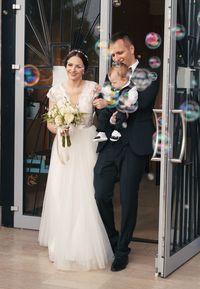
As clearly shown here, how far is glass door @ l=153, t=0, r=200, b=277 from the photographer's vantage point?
14.3 feet

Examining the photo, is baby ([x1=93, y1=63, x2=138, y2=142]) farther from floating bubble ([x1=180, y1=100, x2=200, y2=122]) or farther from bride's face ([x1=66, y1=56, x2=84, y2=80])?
floating bubble ([x1=180, y1=100, x2=200, y2=122])

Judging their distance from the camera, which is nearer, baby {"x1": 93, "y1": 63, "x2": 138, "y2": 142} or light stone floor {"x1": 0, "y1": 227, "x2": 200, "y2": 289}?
light stone floor {"x1": 0, "y1": 227, "x2": 200, "y2": 289}

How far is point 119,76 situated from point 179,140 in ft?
2.38

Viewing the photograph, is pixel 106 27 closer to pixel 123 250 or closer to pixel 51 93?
pixel 51 93

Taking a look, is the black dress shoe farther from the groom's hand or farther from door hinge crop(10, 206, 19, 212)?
door hinge crop(10, 206, 19, 212)

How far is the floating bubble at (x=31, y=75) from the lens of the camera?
592cm

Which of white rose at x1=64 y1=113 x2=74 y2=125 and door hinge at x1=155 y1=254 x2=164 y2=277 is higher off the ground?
white rose at x1=64 y1=113 x2=74 y2=125

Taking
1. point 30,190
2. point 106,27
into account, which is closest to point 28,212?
point 30,190

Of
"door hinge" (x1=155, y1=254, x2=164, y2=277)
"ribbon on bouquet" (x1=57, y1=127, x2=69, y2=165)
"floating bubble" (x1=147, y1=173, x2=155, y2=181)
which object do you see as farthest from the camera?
"floating bubble" (x1=147, y1=173, x2=155, y2=181)

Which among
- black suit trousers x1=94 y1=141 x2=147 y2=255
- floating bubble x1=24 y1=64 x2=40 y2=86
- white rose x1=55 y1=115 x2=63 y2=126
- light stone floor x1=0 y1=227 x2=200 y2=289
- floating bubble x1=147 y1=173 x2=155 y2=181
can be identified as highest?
floating bubble x1=24 y1=64 x2=40 y2=86

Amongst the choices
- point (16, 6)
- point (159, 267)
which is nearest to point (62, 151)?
point (159, 267)

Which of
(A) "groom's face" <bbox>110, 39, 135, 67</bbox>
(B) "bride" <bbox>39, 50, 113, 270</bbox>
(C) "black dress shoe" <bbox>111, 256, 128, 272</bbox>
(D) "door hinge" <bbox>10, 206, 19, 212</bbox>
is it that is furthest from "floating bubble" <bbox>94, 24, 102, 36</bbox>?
(C) "black dress shoe" <bbox>111, 256, 128, 272</bbox>

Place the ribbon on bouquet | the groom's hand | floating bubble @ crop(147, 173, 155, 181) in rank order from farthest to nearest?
floating bubble @ crop(147, 173, 155, 181) → the ribbon on bouquet → the groom's hand

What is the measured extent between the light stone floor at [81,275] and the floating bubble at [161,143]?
1.03 metres
